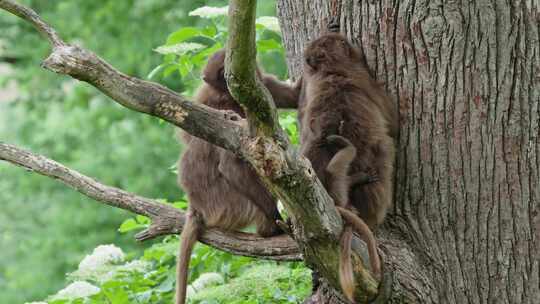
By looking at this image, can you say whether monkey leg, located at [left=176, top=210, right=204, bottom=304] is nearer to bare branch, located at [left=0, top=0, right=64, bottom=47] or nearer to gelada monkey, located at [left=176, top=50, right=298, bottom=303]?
gelada monkey, located at [left=176, top=50, right=298, bottom=303]

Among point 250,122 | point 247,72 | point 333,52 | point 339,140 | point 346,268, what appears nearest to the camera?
point 247,72

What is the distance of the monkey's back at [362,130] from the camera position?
4191 millimetres

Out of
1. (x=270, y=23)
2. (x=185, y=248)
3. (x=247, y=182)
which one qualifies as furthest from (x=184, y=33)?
(x=185, y=248)

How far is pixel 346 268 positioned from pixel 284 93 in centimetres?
165

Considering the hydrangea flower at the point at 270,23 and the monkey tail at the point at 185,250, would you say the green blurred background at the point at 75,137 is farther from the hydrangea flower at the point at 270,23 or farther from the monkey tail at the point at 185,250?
the monkey tail at the point at 185,250

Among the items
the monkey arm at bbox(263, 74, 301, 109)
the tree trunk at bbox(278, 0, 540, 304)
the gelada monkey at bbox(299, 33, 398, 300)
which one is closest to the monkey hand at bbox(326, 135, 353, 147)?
the gelada monkey at bbox(299, 33, 398, 300)

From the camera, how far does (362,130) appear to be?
4.30 metres

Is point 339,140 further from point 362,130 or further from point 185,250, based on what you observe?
point 185,250

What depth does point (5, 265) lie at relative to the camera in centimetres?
1463

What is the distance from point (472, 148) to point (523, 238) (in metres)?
0.47

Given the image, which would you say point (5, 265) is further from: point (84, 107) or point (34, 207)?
point (84, 107)

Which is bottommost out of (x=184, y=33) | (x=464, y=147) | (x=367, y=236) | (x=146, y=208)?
(x=367, y=236)

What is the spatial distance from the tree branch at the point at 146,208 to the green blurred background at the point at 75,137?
24.0ft

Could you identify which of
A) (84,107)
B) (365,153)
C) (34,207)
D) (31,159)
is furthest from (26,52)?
(365,153)
